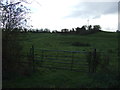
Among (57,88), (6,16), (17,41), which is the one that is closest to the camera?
(57,88)

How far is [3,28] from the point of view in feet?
17.3

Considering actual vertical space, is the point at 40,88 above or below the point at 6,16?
below

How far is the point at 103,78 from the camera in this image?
207 inches

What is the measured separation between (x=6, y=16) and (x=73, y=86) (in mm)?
3425

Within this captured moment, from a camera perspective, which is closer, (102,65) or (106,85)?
(106,85)

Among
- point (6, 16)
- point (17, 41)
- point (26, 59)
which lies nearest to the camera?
point (6, 16)

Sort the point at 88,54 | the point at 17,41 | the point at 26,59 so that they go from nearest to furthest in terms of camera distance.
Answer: the point at 17,41
the point at 26,59
the point at 88,54

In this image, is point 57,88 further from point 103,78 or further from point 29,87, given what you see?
point 103,78

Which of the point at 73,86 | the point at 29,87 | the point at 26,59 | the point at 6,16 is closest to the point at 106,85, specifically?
the point at 73,86

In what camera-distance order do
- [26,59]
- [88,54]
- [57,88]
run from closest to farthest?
[57,88] → [26,59] → [88,54]

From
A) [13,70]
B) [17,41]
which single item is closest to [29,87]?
[13,70]

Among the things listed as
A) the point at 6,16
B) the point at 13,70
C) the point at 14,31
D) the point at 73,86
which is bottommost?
the point at 73,86

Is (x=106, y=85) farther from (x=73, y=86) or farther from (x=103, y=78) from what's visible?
(x=73, y=86)

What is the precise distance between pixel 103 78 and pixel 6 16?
165 inches
